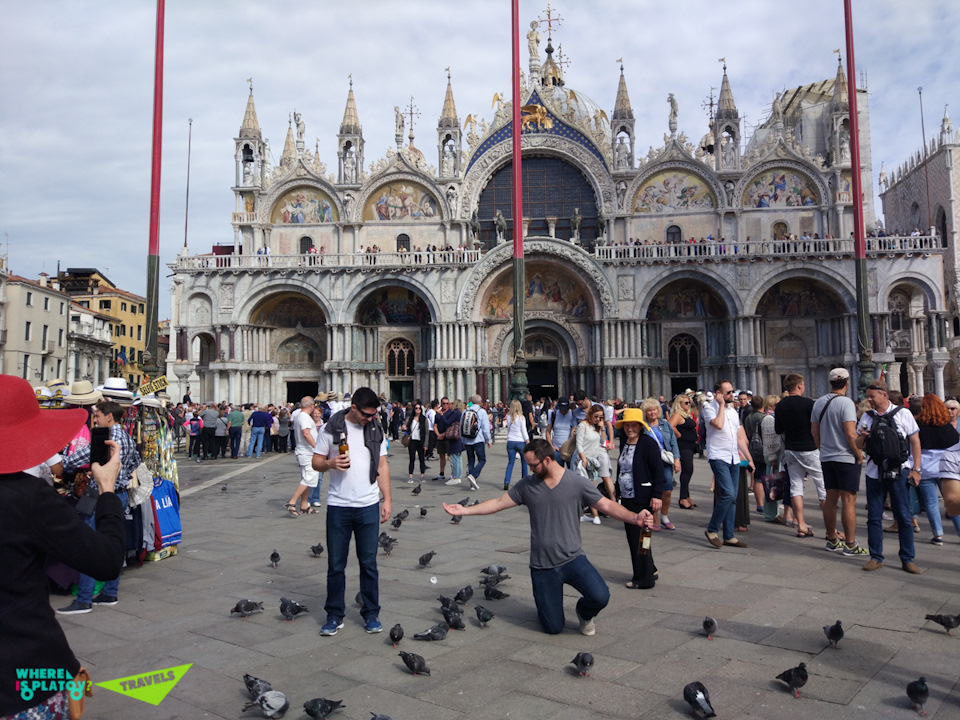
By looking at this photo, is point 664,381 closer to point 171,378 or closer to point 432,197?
point 432,197

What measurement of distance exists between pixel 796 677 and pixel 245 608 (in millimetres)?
4155

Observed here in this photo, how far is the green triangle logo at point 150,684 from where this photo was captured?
4.50 metres

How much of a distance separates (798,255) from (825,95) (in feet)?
64.0

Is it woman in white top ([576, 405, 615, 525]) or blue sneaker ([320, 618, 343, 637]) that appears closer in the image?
blue sneaker ([320, 618, 343, 637])

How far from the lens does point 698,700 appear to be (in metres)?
3.91

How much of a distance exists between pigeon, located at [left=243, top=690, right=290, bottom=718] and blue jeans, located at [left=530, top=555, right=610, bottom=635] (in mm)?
2085

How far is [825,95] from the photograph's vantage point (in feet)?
142

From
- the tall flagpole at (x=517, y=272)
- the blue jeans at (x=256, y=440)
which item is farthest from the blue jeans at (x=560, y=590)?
the blue jeans at (x=256, y=440)

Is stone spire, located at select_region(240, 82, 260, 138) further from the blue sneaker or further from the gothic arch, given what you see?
the blue sneaker

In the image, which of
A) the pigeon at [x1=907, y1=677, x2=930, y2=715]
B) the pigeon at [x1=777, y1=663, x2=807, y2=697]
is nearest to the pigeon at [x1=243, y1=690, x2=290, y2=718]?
the pigeon at [x1=777, y1=663, x2=807, y2=697]

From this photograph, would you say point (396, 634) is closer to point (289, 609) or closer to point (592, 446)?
point (289, 609)

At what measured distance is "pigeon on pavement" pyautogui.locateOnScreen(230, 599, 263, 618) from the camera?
5.85 m

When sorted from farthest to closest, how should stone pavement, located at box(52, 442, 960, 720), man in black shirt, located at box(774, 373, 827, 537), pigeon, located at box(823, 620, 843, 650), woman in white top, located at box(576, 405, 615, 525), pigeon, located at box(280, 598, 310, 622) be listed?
woman in white top, located at box(576, 405, 615, 525), man in black shirt, located at box(774, 373, 827, 537), pigeon, located at box(280, 598, 310, 622), pigeon, located at box(823, 620, 843, 650), stone pavement, located at box(52, 442, 960, 720)

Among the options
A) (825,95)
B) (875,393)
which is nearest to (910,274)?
(825,95)
